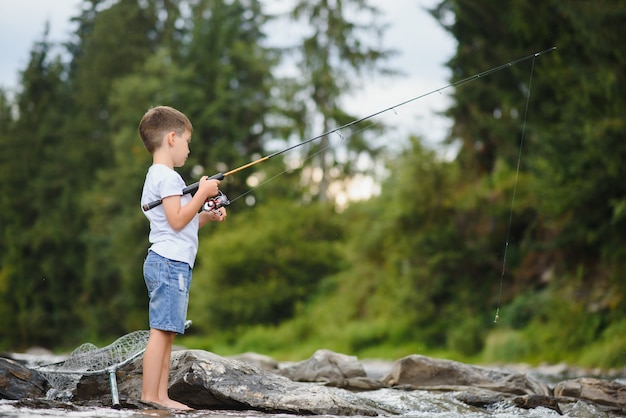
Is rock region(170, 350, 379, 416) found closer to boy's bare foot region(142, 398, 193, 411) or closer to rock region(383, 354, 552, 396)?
boy's bare foot region(142, 398, 193, 411)

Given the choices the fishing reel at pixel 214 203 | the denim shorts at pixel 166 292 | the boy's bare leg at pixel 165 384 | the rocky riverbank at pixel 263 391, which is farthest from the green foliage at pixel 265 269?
the denim shorts at pixel 166 292

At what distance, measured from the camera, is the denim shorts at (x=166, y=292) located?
14.8 feet

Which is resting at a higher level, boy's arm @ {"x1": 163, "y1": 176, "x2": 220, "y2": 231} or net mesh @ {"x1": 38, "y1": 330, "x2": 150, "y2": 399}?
boy's arm @ {"x1": 163, "y1": 176, "x2": 220, "y2": 231}

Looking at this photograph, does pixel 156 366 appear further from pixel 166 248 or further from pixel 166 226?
pixel 166 226

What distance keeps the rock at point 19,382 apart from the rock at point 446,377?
3028mm

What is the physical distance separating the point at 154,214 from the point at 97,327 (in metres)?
28.1

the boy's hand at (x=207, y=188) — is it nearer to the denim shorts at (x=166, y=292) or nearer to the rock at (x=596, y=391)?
the denim shorts at (x=166, y=292)

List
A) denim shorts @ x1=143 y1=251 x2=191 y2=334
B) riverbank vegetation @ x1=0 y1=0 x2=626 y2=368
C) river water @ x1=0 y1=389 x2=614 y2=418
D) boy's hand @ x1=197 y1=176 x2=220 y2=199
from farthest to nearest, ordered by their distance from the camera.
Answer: riverbank vegetation @ x1=0 y1=0 x2=626 y2=368, boy's hand @ x1=197 y1=176 x2=220 y2=199, denim shorts @ x1=143 y1=251 x2=191 y2=334, river water @ x1=0 y1=389 x2=614 y2=418

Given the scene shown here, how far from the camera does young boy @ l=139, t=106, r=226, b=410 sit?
454 cm

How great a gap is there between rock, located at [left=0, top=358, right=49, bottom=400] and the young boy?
3.22 ft

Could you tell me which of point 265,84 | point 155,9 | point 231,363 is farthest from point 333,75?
point 231,363

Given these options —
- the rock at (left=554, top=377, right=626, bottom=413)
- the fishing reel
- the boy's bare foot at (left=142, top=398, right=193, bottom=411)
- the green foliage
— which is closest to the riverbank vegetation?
the green foliage

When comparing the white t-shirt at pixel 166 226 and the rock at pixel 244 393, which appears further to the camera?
the rock at pixel 244 393

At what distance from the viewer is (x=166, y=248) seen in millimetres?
4598
